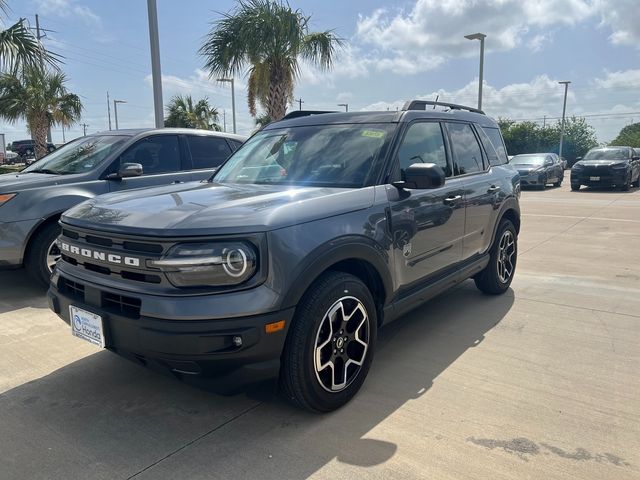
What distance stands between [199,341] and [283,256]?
58 centimetres

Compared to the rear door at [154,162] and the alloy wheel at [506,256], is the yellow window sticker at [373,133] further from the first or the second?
the rear door at [154,162]

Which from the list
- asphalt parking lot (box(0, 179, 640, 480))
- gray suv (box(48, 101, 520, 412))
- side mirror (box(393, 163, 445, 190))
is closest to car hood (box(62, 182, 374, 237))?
gray suv (box(48, 101, 520, 412))

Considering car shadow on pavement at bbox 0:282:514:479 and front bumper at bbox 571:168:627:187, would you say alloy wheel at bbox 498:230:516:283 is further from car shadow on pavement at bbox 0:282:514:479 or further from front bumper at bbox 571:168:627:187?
front bumper at bbox 571:168:627:187

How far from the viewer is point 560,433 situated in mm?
2812

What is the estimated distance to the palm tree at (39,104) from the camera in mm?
20219

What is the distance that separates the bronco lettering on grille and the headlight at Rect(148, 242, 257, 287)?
21cm

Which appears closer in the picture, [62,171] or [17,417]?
[17,417]

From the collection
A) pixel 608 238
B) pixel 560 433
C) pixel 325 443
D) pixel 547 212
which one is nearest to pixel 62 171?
pixel 325 443

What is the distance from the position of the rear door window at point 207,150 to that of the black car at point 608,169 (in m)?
15.4

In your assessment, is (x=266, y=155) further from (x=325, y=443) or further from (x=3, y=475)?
(x=3, y=475)

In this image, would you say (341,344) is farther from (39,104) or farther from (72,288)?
(39,104)

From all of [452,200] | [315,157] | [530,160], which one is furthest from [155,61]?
[530,160]

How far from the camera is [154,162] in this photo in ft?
21.0

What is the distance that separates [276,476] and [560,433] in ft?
5.14
